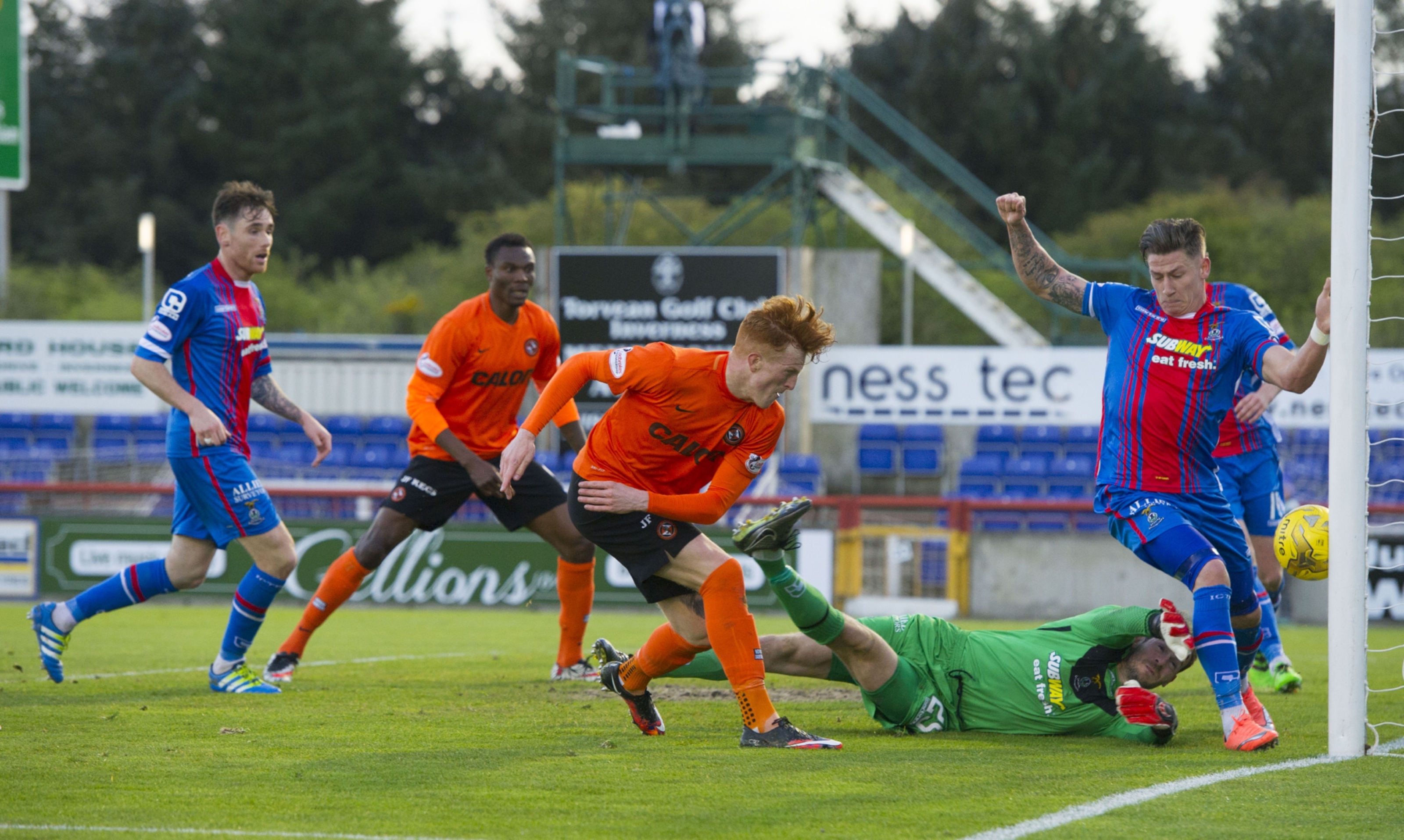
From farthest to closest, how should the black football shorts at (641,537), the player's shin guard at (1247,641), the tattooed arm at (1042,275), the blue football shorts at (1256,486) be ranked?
the blue football shorts at (1256,486) < the player's shin guard at (1247,641) < the tattooed arm at (1042,275) < the black football shorts at (641,537)

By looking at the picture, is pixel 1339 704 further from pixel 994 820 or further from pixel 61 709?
pixel 61 709

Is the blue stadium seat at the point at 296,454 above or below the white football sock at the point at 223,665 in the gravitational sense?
above

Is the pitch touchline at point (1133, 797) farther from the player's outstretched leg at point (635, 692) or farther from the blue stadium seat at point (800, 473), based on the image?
the blue stadium seat at point (800, 473)

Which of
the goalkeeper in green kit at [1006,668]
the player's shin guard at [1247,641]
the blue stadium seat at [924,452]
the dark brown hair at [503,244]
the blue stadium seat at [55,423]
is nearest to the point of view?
the goalkeeper in green kit at [1006,668]

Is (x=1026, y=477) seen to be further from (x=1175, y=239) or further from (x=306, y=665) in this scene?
(x=1175, y=239)

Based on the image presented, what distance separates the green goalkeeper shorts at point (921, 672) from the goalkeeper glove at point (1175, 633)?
0.82 meters

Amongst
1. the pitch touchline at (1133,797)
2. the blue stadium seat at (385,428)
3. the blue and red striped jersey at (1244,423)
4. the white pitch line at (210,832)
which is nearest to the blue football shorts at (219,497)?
the white pitch line at (210,832)

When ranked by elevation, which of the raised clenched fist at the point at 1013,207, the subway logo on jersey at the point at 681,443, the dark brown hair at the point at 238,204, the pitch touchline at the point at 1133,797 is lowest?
the pitch touchline at the point at 1133,797

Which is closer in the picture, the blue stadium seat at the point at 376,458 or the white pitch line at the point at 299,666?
the white pitch line at the point at 299,666

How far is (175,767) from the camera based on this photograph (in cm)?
503

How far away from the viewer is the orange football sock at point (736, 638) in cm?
550

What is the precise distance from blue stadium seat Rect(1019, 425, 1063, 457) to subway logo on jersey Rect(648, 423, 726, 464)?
18.7m

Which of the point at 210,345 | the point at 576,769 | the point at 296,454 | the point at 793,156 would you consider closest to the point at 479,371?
the point at 210,345

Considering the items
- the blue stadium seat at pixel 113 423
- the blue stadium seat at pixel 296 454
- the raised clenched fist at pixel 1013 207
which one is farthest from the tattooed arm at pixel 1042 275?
the blue stadium seat at pixel 113 423
